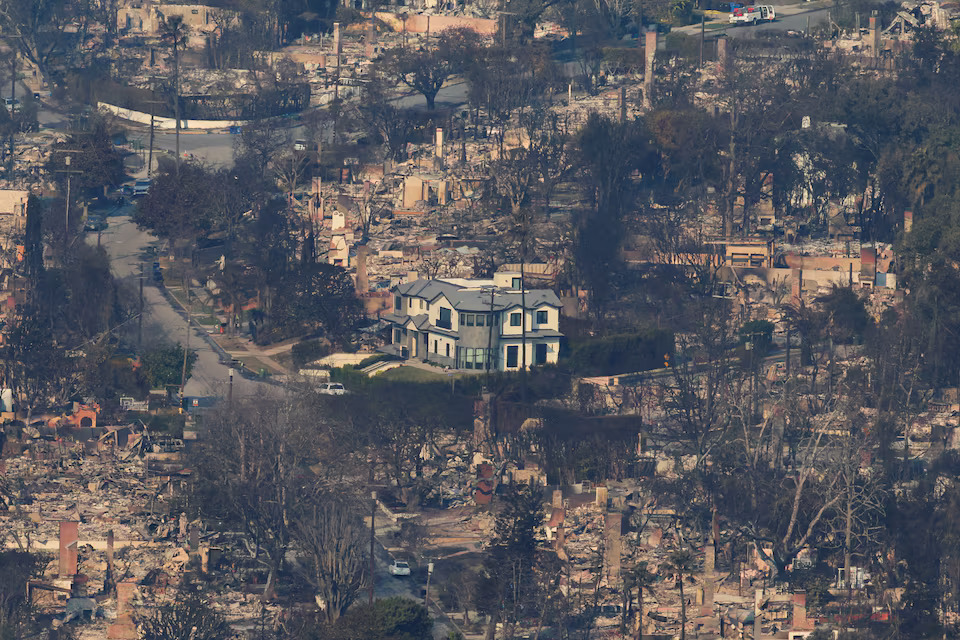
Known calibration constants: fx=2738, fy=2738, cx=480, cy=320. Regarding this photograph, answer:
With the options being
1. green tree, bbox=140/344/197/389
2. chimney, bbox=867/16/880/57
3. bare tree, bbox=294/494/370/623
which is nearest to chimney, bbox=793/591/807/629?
bare tree, bbox=294/494/370/623

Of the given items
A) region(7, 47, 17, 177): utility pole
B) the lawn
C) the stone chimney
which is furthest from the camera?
region(7, 47, 17, 177): utility pole

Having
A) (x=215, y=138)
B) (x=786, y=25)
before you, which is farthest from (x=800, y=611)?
(x=786, y=25)

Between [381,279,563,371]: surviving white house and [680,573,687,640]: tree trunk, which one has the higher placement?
[381,279,563,371]: surviving white house

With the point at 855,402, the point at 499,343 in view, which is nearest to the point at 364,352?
the point at 499,343

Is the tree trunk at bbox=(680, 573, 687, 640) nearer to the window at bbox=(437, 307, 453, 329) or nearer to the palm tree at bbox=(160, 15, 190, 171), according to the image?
the window at bbox=(437, 307, 453, 329)

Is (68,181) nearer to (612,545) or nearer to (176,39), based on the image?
(176,39)

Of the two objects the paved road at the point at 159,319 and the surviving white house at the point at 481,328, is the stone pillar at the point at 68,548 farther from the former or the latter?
the surviving white house at the point at 481,328

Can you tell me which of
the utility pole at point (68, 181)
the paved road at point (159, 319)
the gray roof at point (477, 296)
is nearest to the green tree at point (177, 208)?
the paved road at point (159, 319)
